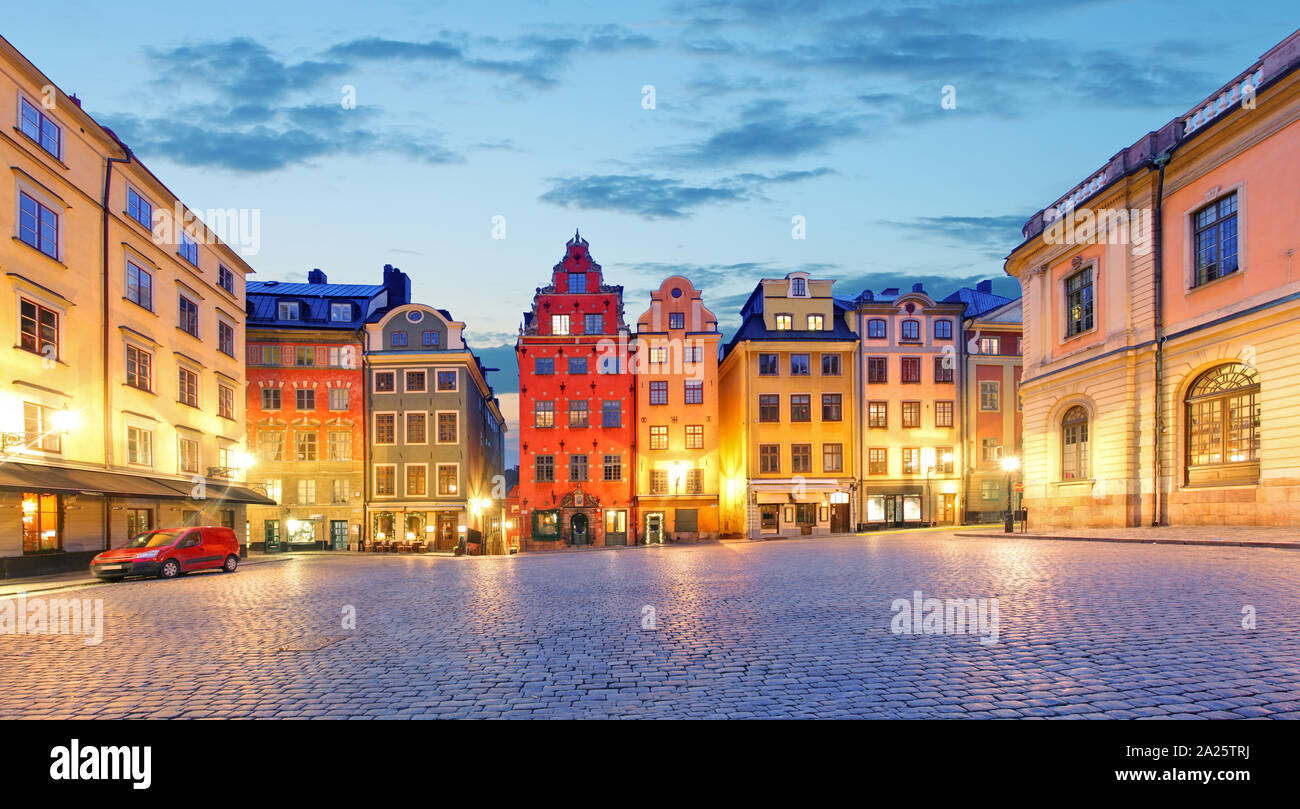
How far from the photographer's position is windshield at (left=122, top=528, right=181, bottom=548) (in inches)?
912

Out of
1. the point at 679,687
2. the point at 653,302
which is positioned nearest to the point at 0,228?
the point at 679,687

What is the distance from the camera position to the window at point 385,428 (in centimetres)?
5050

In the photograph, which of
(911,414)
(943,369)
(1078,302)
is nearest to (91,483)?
Answer: (1078,302)

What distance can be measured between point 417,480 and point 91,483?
25452mm

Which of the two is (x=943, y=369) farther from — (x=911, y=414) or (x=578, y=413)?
(x=578, y=413)

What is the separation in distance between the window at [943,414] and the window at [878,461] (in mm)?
4121

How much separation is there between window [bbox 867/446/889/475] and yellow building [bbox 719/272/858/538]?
1.17 m

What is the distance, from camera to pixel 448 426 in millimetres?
50781

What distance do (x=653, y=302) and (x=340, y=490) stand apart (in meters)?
22.8

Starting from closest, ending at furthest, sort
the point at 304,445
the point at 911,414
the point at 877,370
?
the point at 304,445 → the point at 911,414 → the point at 877,370

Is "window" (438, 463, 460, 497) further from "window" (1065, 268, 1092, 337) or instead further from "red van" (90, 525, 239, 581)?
"window" (1065, 268, 1092, 337)

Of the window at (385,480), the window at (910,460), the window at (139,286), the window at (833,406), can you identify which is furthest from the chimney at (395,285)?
the window at (910,460)

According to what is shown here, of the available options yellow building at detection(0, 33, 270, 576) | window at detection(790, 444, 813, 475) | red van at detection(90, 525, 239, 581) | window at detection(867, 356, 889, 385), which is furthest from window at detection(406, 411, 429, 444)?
window at detection(867, 356, 889, 385)

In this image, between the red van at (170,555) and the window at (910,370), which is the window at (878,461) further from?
the red van at (170,555)
